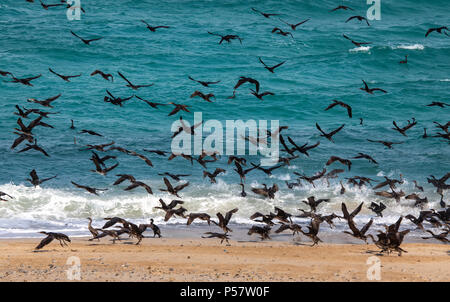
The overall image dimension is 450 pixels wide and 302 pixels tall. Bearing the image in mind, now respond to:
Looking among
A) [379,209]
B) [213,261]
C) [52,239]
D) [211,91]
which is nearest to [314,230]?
[213,261]

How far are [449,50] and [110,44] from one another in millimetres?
19301

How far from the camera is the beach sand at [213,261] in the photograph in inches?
413

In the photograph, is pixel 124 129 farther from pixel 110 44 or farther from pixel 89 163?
pixel 110 44

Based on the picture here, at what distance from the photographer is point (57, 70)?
31.1 meters

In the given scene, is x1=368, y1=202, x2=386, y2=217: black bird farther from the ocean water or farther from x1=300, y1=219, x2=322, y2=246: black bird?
x1=300, y1=219, x2=322, y2=246: black bird

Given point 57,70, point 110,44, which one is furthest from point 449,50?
point 57,70

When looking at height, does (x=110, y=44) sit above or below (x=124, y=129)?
above

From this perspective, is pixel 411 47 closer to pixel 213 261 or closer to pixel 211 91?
pixel 211 91

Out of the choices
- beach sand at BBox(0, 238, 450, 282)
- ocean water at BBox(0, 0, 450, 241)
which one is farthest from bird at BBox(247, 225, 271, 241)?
ocean water at BBox(0, 0, 450, 241)

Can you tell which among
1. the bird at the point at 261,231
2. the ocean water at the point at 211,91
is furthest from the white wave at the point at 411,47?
the bird at the point at 261,231

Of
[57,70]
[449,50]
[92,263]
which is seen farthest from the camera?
[449,50]

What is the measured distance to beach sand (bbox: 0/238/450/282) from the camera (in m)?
10.5

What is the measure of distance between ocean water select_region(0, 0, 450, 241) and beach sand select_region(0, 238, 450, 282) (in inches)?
79.2

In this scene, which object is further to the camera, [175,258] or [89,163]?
[89,163]
